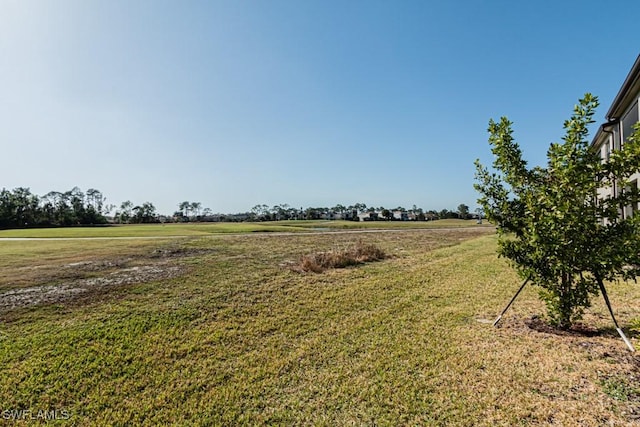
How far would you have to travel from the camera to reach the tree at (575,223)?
4.21 m

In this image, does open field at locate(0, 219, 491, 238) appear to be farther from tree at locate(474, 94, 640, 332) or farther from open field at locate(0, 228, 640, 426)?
tree at locate(474, 94, 640, 332)

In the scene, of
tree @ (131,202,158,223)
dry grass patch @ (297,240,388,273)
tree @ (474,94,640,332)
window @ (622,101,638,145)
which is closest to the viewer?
tree @ (474,94,640,332)

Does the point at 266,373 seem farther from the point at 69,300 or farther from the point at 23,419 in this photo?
the point at 69,300

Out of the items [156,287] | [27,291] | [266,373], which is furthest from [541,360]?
[27,291]

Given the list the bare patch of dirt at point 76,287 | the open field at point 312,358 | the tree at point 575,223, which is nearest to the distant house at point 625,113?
the tree at point 575,223

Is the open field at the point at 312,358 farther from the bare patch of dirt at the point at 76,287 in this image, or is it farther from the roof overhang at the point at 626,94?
the roof overhang at the point at 626,94

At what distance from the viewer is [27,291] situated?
805 cm

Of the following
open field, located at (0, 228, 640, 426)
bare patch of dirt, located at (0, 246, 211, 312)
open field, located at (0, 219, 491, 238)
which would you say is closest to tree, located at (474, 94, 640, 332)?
open field, located at (0, 228, 640, 426)

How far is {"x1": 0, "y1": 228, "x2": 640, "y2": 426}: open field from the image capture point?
3.38m

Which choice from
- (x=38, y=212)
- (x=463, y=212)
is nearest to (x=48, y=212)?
(x=38, y=212)

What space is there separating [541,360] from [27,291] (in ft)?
39.2

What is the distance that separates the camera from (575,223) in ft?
14.0

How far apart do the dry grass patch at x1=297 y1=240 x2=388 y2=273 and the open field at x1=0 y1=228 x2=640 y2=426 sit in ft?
9.93

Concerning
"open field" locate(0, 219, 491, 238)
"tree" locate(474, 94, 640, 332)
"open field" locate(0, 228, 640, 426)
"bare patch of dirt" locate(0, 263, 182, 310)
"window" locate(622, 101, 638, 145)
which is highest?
"window" locate(622, 101, 638, 145)
